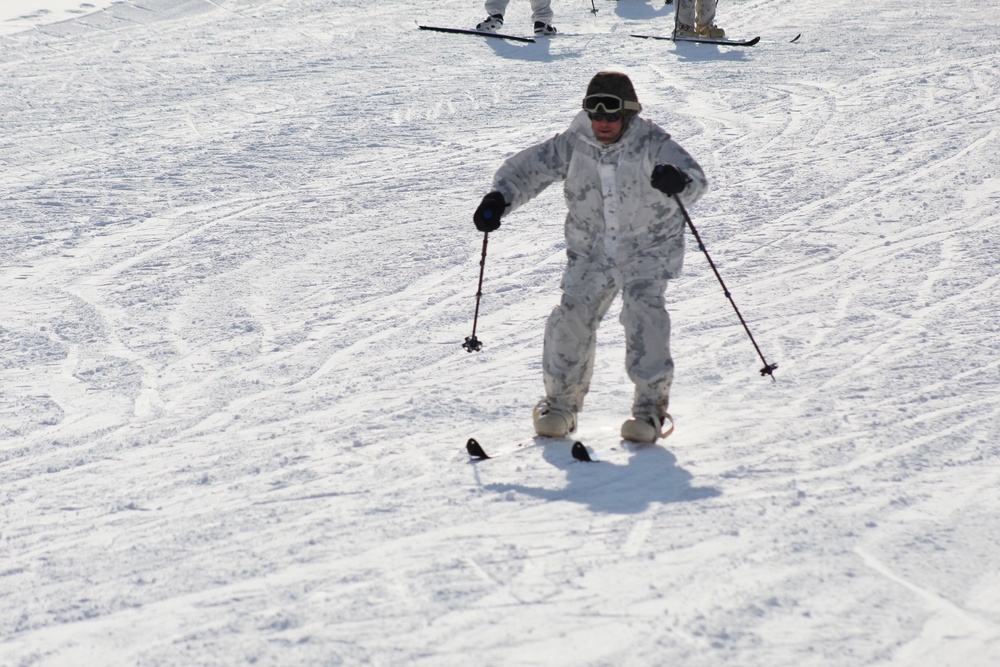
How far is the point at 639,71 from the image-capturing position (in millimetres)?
11594

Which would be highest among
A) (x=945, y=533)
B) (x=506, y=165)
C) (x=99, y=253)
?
(x=506, y=165)

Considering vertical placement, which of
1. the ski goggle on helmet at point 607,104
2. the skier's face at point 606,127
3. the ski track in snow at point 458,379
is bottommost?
the ski track in snow at point 458,379

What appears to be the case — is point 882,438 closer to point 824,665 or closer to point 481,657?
point 824,665

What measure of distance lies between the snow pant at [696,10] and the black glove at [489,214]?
9.12 m

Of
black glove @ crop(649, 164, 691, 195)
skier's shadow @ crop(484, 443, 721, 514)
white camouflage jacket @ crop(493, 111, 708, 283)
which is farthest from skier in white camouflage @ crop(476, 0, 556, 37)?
skier's shadow @ crop(484, 443, 721, 514)

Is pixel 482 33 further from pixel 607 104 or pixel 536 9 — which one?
pixel 607 104

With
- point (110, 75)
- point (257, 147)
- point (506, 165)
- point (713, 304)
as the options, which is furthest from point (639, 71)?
point (506, 165)

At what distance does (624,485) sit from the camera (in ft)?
12.6

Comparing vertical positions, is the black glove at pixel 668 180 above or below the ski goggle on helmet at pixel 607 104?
below

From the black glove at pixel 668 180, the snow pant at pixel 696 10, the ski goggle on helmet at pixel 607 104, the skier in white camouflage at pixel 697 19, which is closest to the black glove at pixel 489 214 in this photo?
the ski goggle on helmet at pixel 607 104

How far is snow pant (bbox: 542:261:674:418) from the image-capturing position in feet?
13.9

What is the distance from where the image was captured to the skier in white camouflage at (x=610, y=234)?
13.6 feet

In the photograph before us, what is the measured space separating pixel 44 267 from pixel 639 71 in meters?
6.45

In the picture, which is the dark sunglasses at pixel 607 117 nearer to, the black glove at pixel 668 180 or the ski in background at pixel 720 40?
the black glove at pixel 668 180
